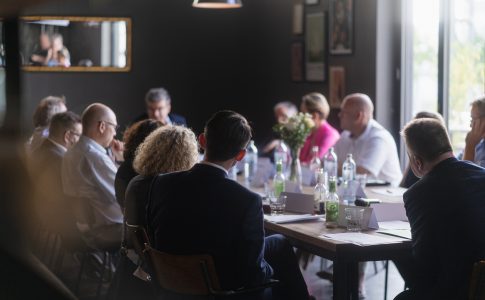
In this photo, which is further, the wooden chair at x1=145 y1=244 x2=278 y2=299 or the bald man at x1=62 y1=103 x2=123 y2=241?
the bald man at x1=62 y1=103 x2=123 y2=241

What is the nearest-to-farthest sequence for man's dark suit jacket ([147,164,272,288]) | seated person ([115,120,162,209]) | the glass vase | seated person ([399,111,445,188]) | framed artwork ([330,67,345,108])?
1. man's dark suit jacket ([147,164,272,288])
2. seated person ([115,120,162,209])
3. seated person ([399,111,445,188])
4. the glass vase
5. framed artwork ([330,67,345,108])

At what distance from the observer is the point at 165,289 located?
3.14m

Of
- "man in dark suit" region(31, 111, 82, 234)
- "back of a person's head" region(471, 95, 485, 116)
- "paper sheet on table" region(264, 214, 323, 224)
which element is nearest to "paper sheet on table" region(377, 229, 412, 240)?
"paper sheet on table" region(264, 214, 323, 224)

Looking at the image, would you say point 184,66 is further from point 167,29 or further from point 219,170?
point 219,170

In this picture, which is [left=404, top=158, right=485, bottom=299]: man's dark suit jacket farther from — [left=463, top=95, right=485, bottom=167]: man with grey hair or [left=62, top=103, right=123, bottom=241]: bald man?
[left=62, top=103, right=123, bottom=241]: bald man

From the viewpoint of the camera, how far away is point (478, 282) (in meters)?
2.76

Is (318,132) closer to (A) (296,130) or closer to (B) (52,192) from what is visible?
(A) (296,130)

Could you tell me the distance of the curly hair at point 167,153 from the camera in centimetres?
353

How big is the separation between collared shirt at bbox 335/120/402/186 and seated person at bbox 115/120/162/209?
7.68ft

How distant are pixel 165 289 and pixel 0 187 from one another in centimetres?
233

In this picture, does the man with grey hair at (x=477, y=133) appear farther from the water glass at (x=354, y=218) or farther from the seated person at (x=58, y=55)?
the seated person at (x=58, y=55)

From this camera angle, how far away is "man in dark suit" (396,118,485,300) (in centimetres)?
283

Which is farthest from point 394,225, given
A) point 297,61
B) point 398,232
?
point 297,61

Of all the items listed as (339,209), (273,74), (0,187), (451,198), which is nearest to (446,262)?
(451,198)
